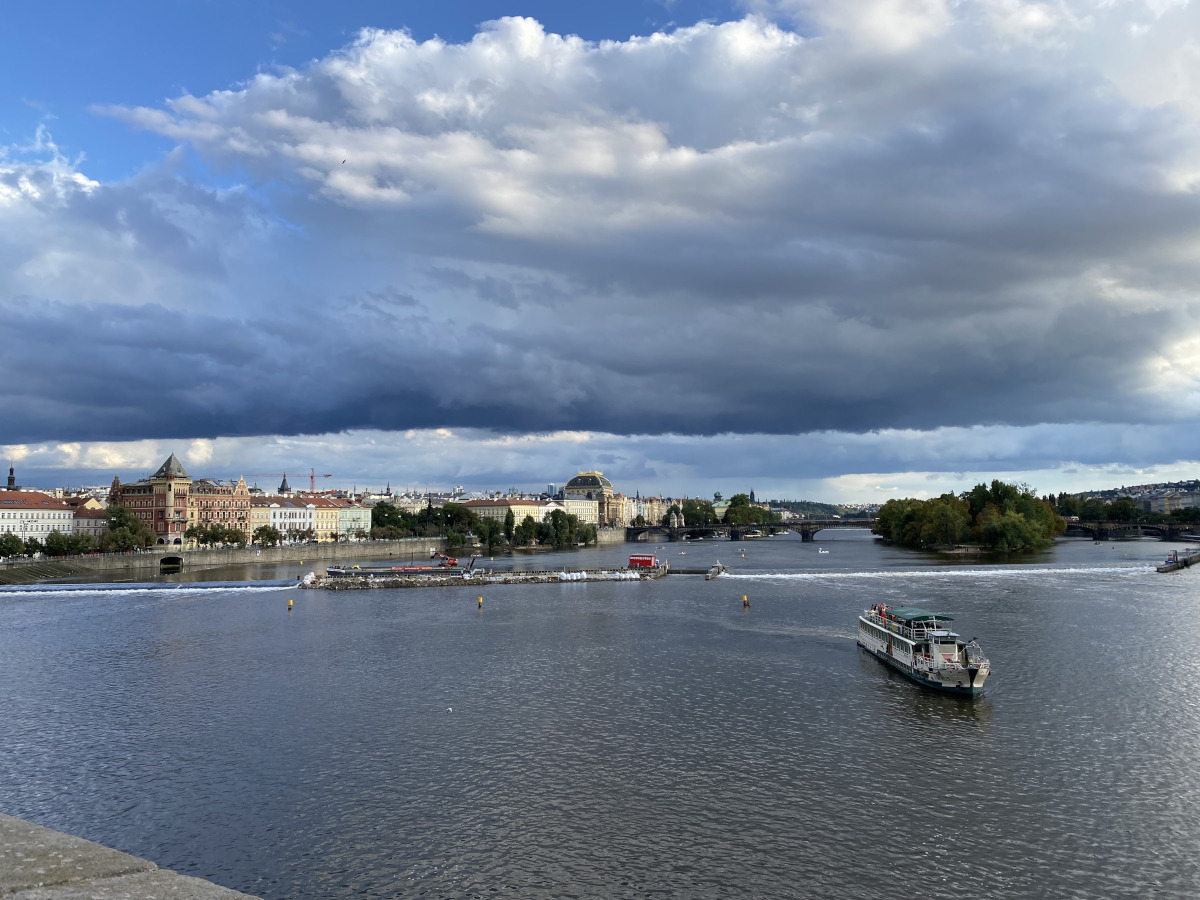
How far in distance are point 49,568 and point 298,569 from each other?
102ft

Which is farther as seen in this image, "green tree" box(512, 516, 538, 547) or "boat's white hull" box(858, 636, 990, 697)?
"green tree" box(512, 516, 538, 547)

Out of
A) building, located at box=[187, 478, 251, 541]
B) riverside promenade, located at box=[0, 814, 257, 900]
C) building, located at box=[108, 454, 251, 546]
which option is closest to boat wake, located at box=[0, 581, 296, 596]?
building, located at box=[108, 454, 251, 546]

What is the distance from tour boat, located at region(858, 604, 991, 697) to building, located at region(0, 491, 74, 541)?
5737 inches

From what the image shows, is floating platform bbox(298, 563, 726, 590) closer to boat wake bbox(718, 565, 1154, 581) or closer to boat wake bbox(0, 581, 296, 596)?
boat wake bbox(0, 581, 296, 596)

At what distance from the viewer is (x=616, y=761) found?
28844 mm

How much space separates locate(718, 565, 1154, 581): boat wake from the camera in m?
99.1

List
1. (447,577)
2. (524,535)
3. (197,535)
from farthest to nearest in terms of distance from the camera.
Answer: (524,535) → (197,535) → (447,577)

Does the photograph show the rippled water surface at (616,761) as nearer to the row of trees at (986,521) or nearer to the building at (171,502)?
the row of trees at (986,521)

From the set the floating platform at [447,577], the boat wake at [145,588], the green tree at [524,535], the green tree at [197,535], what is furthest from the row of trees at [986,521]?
the green tree at [197,535]

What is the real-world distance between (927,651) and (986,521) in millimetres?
116070

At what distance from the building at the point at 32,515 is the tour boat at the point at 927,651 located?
145727mm

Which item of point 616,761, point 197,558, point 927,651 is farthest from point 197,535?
point 616,761

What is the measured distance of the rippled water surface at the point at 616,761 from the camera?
21188mm

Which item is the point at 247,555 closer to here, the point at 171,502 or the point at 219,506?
the point at 171,502
